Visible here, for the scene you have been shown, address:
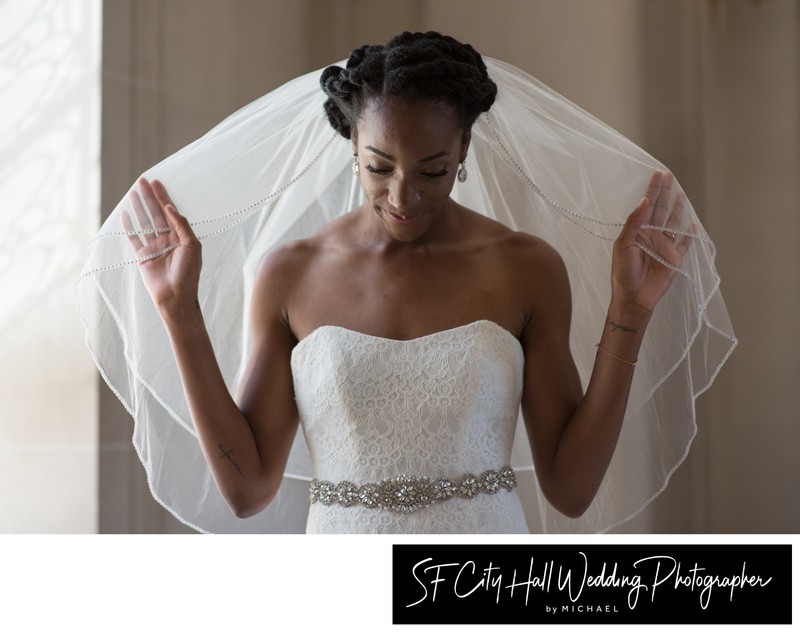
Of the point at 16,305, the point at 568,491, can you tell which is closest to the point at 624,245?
the point at 568,491

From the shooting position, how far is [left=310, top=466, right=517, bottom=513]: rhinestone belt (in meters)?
1.35

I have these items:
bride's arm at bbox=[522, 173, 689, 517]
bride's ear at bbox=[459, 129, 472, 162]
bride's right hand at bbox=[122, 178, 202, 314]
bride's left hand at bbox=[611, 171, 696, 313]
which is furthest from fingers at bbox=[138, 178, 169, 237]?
bride's left hand at bbox=[611, 171, 696, 313]

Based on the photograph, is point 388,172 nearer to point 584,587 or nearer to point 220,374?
point 220,374

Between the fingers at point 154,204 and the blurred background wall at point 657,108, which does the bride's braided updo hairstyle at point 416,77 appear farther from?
the blurred background wall at point 657,108

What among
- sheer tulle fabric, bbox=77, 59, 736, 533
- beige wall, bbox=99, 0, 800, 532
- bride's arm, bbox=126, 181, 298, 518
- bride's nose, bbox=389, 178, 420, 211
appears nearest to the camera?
bride's nose, bbox=389, 178, 420, 211

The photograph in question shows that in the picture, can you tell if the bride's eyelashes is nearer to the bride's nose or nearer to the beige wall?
the bride's nose

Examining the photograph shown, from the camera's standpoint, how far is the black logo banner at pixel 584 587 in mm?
1394

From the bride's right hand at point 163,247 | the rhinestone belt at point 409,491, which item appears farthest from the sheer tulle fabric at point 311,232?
the rhinestone belt at point 409,491

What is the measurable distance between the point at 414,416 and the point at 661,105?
1.07 metres

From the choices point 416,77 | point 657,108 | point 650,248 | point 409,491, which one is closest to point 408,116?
point 416,77

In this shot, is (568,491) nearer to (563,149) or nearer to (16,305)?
(563,149)

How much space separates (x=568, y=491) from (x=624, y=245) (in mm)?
398

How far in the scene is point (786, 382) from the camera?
193cm

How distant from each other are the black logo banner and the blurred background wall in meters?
0.52
